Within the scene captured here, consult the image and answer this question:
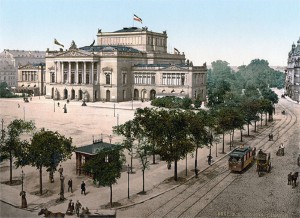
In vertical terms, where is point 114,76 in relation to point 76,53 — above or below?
below

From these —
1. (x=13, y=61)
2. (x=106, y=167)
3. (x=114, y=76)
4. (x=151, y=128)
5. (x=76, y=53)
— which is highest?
(x=13, y=61)

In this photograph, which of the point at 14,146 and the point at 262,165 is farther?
the point at 262,165

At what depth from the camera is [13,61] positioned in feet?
506

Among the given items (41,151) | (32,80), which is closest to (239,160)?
(41,151)

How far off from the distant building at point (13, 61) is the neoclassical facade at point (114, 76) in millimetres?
29438

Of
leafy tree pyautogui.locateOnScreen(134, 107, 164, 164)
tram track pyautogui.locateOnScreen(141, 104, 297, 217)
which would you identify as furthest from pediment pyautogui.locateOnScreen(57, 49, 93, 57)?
tram track pyautogui.locateOnScreen(141, 104, 297, 217)

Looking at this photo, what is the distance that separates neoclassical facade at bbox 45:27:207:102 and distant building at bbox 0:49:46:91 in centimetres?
2944

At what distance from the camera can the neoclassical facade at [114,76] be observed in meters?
92.8

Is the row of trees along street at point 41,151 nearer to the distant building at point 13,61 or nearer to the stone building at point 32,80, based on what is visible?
the stone building at point 32,80

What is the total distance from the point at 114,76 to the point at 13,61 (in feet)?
252

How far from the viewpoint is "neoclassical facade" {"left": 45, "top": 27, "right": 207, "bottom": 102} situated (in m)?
92.8

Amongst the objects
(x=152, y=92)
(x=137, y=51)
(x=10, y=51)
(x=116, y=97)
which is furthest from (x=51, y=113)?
(x=10, y=51)

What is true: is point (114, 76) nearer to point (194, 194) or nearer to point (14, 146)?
point (14, 146)

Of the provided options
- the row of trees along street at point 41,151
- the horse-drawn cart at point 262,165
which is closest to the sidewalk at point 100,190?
the row of trees along street at point 41,151
